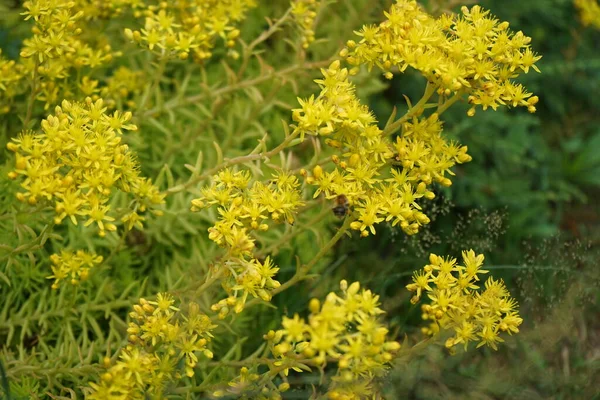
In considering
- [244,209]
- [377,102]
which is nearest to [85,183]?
[244,209]

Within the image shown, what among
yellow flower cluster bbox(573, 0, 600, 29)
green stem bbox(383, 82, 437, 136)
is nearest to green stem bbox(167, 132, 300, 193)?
green stem bbox(383, 82, 437, 136)

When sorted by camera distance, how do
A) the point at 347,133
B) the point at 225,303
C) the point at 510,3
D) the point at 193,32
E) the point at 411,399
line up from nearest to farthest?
1. the point at 225,303
2. the point at 347,133
3. the point at 193,32
4. the point at 411,399
5. the point at 510,3

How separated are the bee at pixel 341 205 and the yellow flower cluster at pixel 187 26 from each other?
0.69 m

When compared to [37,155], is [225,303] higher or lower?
lower

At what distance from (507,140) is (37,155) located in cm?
236

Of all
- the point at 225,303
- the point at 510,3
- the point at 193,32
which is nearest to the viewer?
the point at 225,303

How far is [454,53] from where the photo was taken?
1.85m

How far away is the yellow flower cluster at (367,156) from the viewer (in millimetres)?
1833

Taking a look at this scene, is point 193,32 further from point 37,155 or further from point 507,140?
point 507,140

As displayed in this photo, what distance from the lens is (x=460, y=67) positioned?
6.06ft

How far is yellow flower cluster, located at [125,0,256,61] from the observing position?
2.18 metres

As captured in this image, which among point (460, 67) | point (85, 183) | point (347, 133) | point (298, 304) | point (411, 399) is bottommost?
point (411, 399)

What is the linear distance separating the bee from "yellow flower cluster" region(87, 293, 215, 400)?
453 mm

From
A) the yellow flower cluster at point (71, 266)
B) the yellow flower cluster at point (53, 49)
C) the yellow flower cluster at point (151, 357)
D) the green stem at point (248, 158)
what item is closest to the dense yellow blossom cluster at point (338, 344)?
the yellow flower cluster at point (151, 357)
